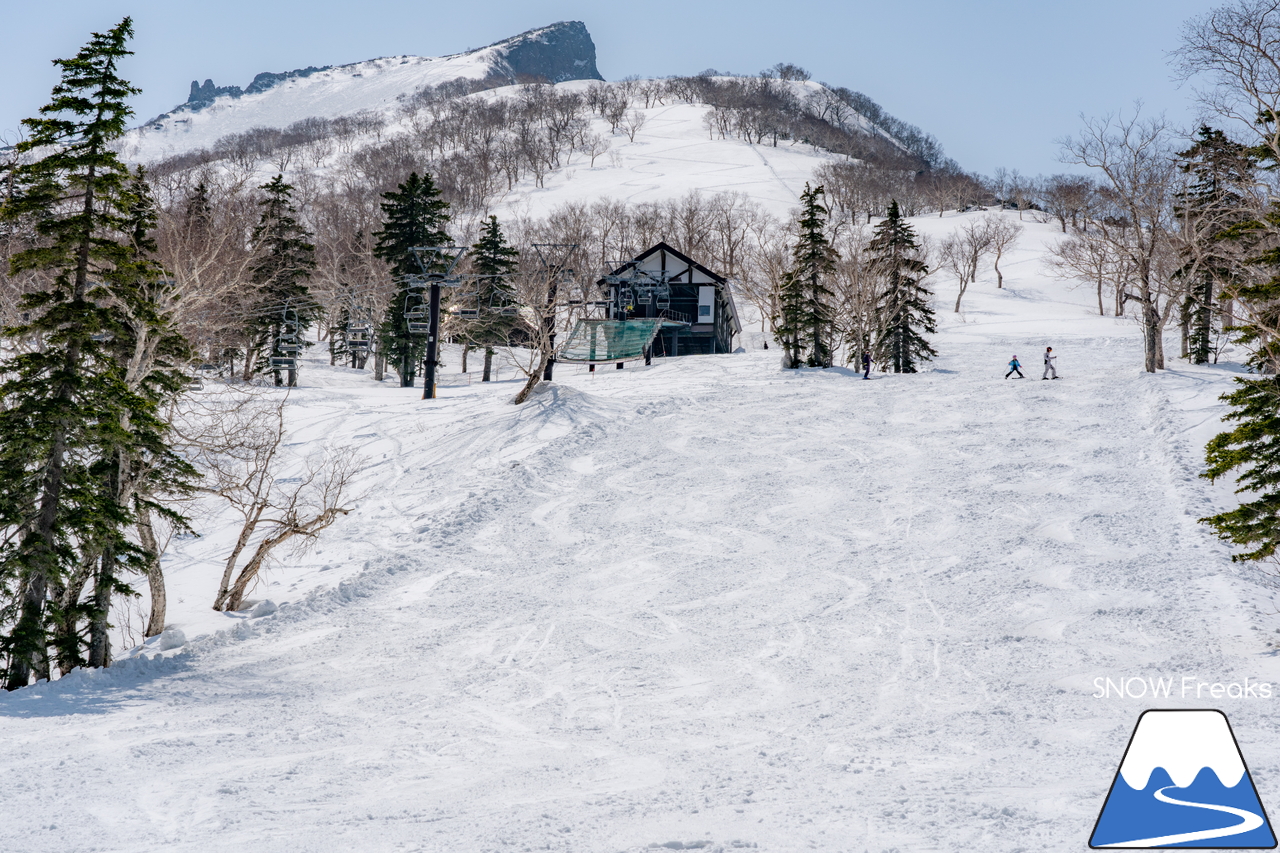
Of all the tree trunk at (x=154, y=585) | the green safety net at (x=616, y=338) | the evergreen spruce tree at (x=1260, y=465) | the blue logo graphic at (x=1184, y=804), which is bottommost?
the tree trunk at (x=154, y=585)

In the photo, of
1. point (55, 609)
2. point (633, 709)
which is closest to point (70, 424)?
point (55, 609)

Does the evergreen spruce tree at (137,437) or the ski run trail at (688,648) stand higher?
the evergreen spruce tree at (137,437)

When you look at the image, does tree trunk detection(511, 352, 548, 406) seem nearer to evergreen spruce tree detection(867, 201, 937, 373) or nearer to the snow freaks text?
evergreen spruce tree detection(867, 201, 937, 373)

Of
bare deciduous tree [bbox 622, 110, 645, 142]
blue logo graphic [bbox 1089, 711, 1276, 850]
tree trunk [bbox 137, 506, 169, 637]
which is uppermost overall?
bare deciduous tree [bbox 622, 110, 645, 142]

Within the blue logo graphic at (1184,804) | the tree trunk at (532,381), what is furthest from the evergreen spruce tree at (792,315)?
the blue logo graphic at (1184,804)

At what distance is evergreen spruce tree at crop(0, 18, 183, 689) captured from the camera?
1097 centimetres

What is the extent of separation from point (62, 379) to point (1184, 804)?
14.0 metres

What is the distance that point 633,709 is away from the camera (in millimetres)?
10492

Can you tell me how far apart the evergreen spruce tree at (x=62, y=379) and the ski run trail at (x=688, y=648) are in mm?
1645

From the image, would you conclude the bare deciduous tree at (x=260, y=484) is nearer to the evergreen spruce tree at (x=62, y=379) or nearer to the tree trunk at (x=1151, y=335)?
the evergreen spruce tree at (x=62, y=379)

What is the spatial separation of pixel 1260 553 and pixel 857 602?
19.3 feet

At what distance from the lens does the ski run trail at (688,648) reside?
6973 mm

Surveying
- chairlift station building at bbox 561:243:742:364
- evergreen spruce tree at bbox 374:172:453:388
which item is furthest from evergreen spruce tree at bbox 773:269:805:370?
evergreen spruce tree at bbox 374:172:453:388

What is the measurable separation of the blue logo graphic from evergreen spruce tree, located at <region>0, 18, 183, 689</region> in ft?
41.8
